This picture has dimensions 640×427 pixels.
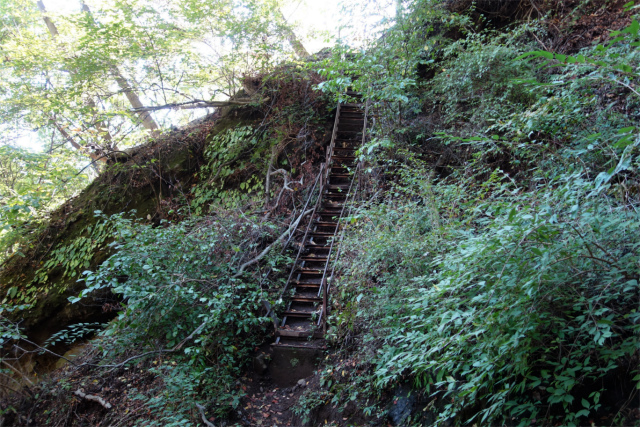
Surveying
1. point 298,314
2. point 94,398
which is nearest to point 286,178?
point 298,314

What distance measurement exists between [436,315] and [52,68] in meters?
10.8

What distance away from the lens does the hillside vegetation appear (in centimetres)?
216

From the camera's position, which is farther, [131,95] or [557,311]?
[131,95]

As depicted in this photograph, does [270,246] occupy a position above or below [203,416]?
above

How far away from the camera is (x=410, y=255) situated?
3.80 m

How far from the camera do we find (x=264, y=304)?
5.50 metres

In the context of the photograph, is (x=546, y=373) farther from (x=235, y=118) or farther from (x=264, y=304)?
A: (x=235, y=118)

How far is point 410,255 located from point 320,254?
9.92ft

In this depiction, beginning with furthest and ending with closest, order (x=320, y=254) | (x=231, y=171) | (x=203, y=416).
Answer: (x=231, y=171) → (x=320, y=254) → (x=203, y=416)

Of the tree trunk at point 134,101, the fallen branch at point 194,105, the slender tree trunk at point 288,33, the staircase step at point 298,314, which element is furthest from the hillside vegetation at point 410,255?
the tree trunk at point 134,101

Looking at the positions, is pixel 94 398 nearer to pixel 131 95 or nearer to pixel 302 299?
pixel 302 299

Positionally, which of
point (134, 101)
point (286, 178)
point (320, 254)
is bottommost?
point (320, 254)

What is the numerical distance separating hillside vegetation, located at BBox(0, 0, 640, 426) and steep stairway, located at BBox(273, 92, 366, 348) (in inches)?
10.6

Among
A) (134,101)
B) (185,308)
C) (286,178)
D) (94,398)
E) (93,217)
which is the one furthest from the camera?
(134,101)
